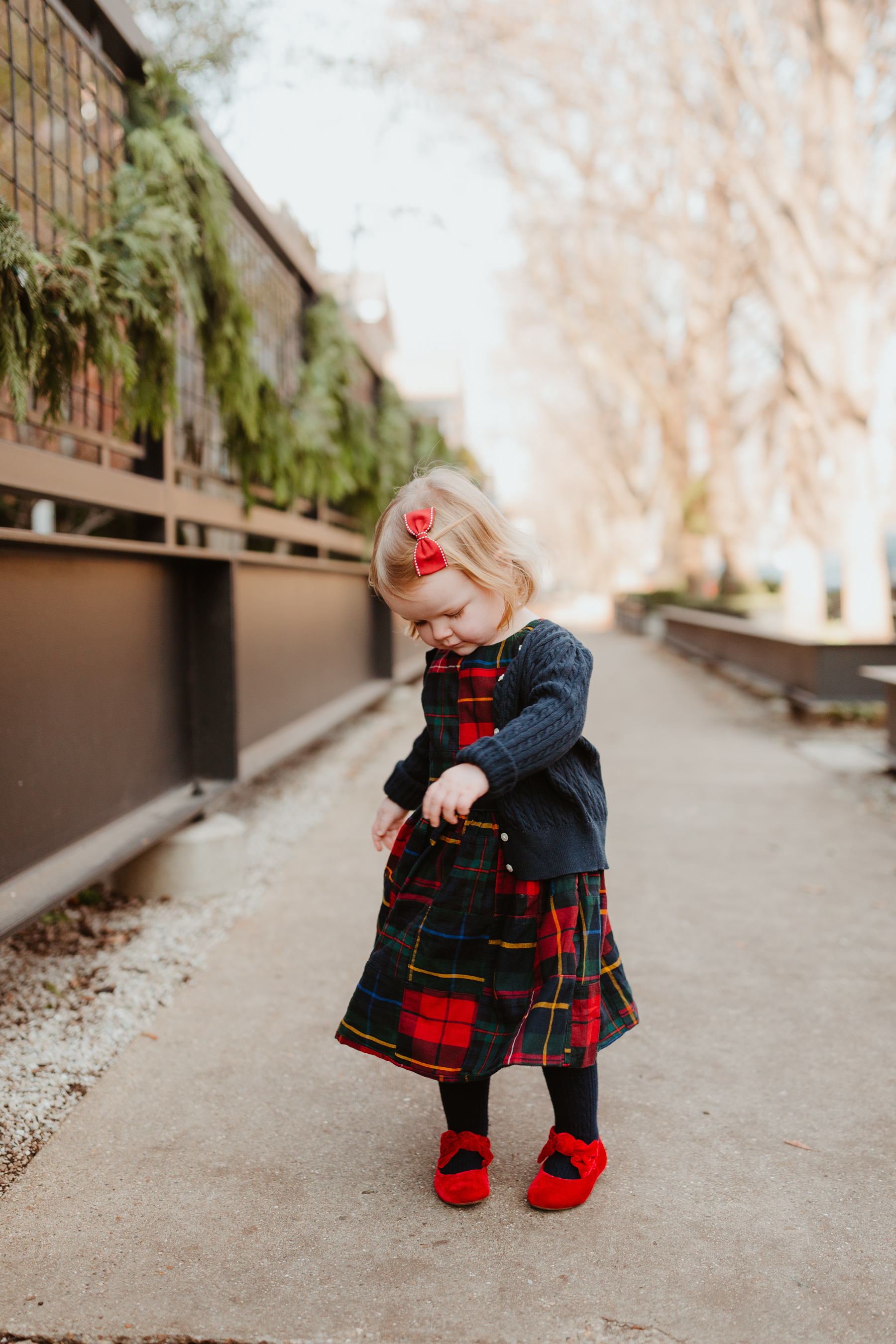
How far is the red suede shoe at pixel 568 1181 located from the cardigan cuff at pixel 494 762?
80cm

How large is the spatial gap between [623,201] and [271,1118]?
608 inches

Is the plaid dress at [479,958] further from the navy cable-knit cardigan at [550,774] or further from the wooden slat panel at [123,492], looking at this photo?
the wooden slat panel at [123,492]

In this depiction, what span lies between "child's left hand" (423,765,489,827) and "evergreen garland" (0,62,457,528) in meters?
1.77

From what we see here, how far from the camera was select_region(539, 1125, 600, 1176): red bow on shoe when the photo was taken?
85.7 inches

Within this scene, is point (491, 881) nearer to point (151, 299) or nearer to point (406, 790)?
point (406, 790)

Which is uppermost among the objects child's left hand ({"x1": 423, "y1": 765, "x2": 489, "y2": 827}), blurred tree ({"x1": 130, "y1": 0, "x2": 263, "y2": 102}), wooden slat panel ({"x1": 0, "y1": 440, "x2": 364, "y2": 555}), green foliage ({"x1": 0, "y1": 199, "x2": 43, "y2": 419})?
blurred tree ({"x1": 130, "y1": 0, "x2": 263, "y2": 102})

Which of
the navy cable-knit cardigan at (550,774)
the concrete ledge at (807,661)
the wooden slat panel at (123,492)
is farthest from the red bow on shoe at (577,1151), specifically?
the concrete ledge at (807,661)

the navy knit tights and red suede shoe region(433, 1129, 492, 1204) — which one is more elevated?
the navy knit tights

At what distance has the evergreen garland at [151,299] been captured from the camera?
2965 millimetres

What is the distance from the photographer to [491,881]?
82.5 inches

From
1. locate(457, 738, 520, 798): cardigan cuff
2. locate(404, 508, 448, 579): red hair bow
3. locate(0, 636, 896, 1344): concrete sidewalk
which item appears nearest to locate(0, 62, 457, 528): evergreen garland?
locate(404, 508, 448, 579): red hair bow

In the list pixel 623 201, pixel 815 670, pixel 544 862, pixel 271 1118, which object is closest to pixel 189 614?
pixel 271 1118

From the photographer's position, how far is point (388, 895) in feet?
7.42

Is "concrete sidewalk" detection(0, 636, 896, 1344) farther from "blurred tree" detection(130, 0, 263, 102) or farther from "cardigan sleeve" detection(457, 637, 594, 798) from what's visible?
"blurred tree" detection(130, 0, 263, 102)
